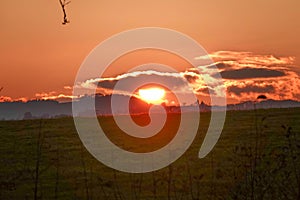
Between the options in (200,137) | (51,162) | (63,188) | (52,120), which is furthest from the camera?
(52,120)

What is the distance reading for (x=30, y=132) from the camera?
37250 millimetres

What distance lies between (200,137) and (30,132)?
38.7 ft

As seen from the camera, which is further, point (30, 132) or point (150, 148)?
point (30, 132)

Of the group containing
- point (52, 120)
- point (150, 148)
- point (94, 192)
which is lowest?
point (94, 192)

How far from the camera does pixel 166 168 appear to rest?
73.4 feet

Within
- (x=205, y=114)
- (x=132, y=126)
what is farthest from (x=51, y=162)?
(x=205, y=114)

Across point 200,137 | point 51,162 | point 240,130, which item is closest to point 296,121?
point 240,130

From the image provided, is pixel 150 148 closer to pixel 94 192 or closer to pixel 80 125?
pixel 94 192

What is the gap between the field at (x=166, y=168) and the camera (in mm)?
13648

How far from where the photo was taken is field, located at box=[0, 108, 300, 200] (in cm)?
1365

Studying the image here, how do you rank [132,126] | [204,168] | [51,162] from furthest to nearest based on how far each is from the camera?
[132,126]
[51,162]
[204,168]

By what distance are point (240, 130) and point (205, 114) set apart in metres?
14.3

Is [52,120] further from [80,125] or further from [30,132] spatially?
[30,132]

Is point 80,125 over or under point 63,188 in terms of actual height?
over
